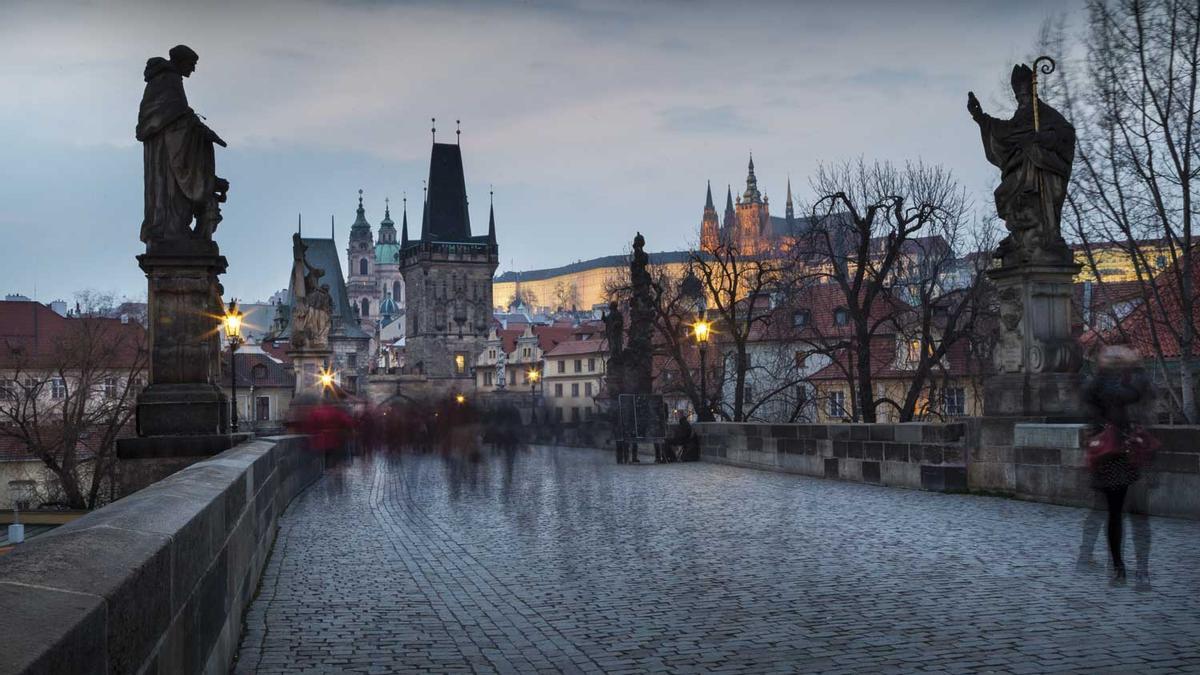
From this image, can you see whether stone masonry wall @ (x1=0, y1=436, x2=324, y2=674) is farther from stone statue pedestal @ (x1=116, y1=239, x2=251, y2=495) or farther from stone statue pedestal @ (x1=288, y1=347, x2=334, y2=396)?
stone statue pedestal @ (x1=288, y1=347, x2=334, y2=396)

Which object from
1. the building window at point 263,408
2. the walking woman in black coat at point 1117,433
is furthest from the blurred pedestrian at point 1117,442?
the building window at point 263,408

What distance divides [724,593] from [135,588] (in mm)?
5773

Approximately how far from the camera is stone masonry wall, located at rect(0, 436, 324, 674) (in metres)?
2.26

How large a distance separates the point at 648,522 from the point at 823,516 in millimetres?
1992

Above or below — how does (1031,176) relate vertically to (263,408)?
above

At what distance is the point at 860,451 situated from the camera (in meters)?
18.0

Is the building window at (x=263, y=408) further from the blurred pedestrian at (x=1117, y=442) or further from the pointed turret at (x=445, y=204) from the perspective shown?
the blurred pedestrian at (x=1117, y=442)

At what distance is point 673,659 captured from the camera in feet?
20.3

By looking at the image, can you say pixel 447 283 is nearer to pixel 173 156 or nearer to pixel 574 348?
pixel 574 348

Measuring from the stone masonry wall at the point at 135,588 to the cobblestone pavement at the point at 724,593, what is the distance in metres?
1.08

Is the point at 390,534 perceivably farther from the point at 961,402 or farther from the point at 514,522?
the point at 961,402

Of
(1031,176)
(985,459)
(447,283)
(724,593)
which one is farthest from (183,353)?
(447,283)

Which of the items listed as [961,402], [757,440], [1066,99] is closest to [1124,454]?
[757,440]

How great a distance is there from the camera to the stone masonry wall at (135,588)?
2260 mm
